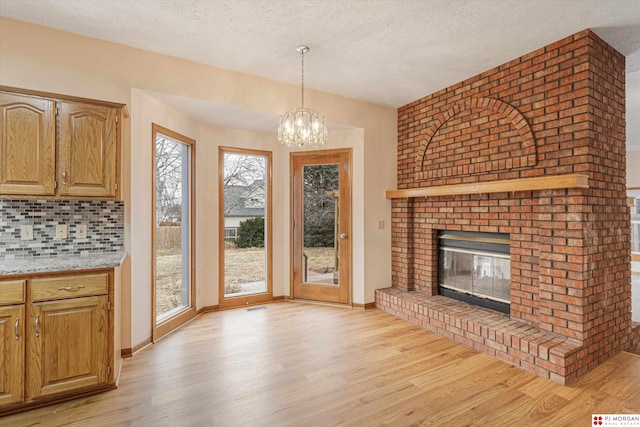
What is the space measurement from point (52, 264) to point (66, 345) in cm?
57


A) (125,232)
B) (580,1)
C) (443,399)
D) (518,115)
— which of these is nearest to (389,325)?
(443,399)

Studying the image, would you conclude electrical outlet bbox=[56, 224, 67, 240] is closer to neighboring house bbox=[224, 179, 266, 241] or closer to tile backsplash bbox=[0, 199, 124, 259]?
tile backsplash bbox=[0, 199, 124, 259]

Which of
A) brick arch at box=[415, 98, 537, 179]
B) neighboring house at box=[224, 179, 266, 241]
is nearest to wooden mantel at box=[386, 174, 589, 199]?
brick arch at box=[415, 98, 537, 179]

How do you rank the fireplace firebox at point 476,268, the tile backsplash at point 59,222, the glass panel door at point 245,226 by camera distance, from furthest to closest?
the glass panel door at point 245,226 → the fireplace firebox at point 476,268 → the tile backsplash at point 59,222

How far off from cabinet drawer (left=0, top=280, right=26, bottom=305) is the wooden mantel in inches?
149

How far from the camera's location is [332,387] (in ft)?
7.91

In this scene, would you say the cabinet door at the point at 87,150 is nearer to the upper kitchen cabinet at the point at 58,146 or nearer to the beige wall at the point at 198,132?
the upper kitchen cabinet at the point at 58,146

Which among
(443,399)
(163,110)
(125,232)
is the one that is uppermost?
(163,110)

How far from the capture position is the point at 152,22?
2613mm

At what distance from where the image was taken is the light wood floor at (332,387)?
2.06m

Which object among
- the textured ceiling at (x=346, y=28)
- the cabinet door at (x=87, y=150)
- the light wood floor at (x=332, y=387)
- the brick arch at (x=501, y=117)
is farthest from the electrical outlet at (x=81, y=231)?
the brick arch at (x=501, y=117)

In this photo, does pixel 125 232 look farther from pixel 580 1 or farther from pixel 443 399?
pixel 580 1

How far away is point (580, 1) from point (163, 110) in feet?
12.4

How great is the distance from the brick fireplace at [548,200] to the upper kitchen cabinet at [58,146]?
3.31 m
